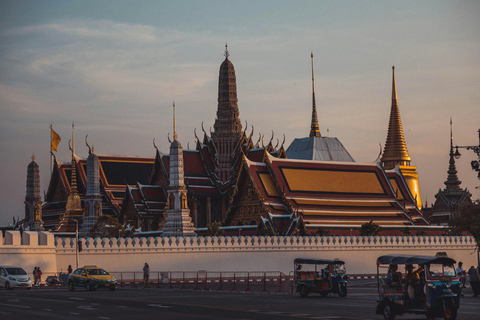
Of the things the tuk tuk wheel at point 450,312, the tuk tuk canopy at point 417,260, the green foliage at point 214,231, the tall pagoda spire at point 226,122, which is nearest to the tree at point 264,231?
the green foliage at point 214,231

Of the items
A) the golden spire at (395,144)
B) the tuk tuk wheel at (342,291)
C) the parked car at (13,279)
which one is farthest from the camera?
the golden spire at (395,144)

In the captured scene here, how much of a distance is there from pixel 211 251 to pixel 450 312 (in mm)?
30971

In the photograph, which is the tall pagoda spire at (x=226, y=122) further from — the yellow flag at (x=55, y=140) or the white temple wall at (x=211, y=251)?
the white temple wall at (x=211, y=251)

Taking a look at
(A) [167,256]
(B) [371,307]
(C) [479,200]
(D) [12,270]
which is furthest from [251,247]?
(B) [371,307]

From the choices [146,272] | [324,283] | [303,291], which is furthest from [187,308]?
[146,272]

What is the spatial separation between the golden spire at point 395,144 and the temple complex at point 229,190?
78.9 ft

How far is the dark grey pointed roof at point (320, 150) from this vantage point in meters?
96.4

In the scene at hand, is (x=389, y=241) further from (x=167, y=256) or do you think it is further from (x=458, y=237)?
(x=167, y=256)

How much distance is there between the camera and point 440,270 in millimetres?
22219

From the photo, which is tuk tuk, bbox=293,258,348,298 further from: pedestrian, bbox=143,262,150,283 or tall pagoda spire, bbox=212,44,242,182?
tall pagoda spire, bbox=212,44,242,182

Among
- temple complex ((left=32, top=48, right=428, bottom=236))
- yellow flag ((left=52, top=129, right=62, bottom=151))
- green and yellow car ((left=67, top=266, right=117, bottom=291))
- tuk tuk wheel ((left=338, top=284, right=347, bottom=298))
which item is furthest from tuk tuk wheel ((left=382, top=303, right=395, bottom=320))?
yellow flag ((left=52, top=129, right=62, bottom=151))

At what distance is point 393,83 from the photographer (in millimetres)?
101312

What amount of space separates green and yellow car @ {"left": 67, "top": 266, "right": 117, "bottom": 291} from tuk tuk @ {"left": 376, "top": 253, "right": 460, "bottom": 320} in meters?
17.2

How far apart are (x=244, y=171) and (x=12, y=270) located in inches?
1108
